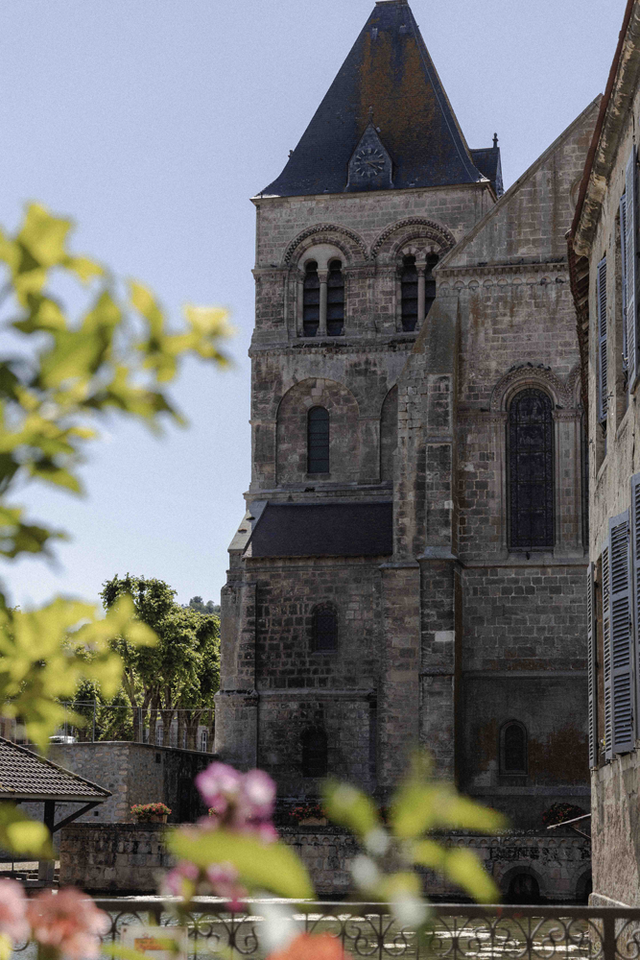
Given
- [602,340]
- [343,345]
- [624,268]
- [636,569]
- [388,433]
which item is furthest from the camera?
[343,345]

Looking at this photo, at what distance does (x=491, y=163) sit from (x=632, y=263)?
30.8 m

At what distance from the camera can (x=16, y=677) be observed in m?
2.15

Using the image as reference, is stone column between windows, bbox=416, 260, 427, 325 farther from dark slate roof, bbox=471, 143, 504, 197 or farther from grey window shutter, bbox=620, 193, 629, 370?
grey window shutter, bbox=620, 193, 629, 370

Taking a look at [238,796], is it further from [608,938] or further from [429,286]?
[429,286]

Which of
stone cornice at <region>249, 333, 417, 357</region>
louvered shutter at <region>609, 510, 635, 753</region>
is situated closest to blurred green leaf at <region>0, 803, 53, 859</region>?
louvered shutter at <region>609, 510, 635, 753</region>

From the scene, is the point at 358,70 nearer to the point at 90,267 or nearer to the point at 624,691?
the point at 624,691

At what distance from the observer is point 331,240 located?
37094 millimetres

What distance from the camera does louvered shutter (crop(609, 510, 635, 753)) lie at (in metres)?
10.6

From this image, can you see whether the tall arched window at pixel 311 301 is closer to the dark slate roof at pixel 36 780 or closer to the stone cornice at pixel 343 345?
the stone cornice at pixel 343 345

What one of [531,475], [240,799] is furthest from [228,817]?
[531,475]

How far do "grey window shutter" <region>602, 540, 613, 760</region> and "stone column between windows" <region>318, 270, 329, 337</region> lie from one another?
24866 mm

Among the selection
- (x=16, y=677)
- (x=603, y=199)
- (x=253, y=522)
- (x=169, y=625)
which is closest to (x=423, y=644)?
(x=253, y=522)

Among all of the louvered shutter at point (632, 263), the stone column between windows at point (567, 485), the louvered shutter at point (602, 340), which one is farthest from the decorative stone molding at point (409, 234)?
the louvered shutter at point (632, 263)

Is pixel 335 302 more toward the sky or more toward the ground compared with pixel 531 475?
more toward the sky
